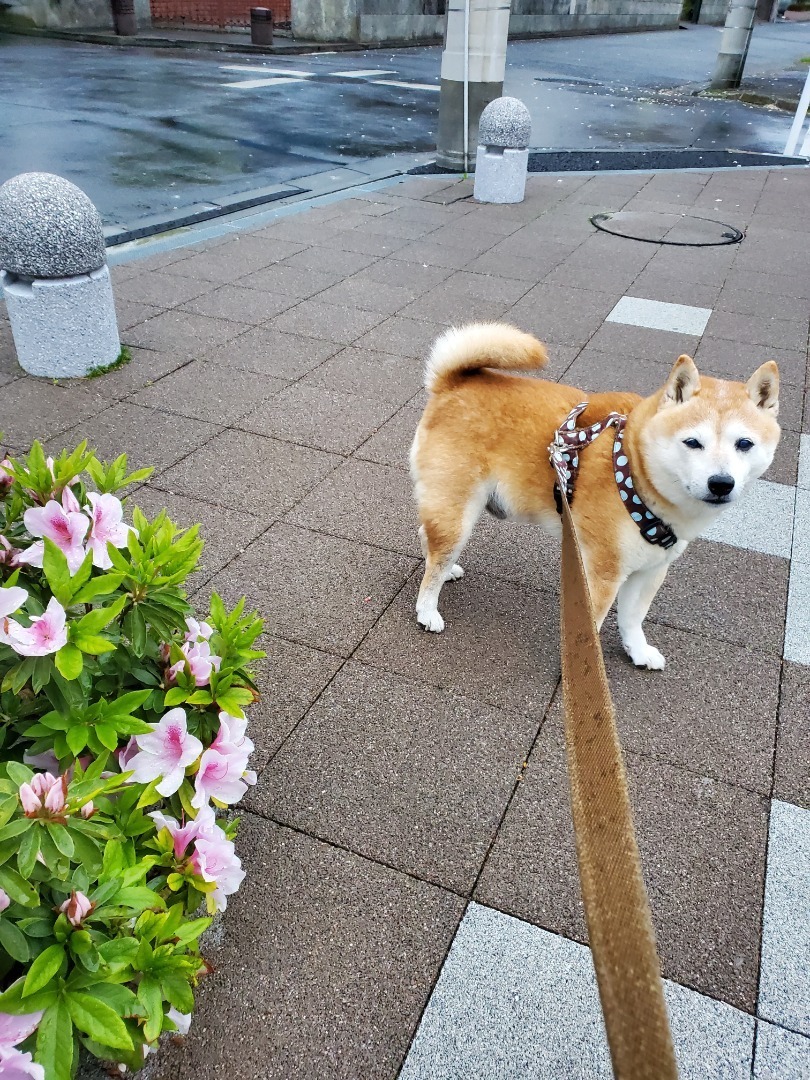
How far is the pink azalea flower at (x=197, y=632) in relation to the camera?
1.96 m

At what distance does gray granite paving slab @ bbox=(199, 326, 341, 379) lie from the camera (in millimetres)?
5594

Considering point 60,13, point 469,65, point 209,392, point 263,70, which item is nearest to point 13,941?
point 209,392

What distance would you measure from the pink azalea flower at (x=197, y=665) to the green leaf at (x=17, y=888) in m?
0.59

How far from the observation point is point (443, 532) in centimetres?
315

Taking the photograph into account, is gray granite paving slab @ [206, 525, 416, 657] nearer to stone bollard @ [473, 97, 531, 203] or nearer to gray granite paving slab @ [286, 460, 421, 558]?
gray granite paving slab @ [286, 460, 421, 558]

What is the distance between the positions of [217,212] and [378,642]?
7242 mm

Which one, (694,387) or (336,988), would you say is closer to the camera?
(336,988)

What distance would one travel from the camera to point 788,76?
88.6 feet

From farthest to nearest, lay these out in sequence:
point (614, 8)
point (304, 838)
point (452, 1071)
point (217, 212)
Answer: point (614, 8) < point (217, 212) < point (304, 838) < point (452, 1071)

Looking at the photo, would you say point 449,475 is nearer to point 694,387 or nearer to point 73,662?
point 694,387

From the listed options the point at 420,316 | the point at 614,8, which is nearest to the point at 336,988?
the point at 420,316

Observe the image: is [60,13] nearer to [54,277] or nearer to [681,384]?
[54,277]

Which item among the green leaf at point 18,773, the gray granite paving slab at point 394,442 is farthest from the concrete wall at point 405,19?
the green leaf at point 18,773

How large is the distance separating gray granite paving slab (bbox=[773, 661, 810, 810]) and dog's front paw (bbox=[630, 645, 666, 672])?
18.7 inches
